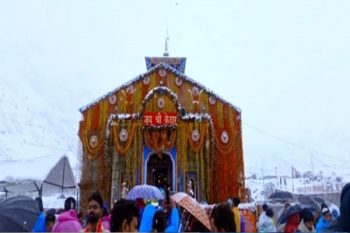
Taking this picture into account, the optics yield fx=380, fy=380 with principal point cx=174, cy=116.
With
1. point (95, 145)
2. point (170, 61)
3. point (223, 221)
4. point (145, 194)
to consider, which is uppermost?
point (170, 61)

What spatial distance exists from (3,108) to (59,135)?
1671 centimetres

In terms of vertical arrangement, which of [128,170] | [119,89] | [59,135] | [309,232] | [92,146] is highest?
[59,135]

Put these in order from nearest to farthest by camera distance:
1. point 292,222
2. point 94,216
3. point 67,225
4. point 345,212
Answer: point 345,212
point 94,216
point 67,225
point 292,222

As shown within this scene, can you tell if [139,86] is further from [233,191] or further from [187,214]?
[187,214]

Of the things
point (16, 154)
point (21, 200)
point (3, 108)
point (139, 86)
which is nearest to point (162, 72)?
point (139, 86)

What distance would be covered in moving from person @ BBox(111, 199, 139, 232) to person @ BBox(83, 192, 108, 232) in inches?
31.7

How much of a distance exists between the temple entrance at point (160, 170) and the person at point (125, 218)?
54.4ft

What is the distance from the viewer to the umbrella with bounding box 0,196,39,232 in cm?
760

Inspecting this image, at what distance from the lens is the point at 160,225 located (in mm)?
4863

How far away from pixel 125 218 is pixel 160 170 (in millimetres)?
19736

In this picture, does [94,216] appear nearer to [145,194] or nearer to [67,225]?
[67,225]

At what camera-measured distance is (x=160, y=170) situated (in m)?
23.0

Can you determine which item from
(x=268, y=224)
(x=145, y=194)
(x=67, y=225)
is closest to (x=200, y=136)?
(x=145, y=194)

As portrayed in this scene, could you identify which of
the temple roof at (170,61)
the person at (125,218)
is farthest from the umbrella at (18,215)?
the temple roof at (170,61)
